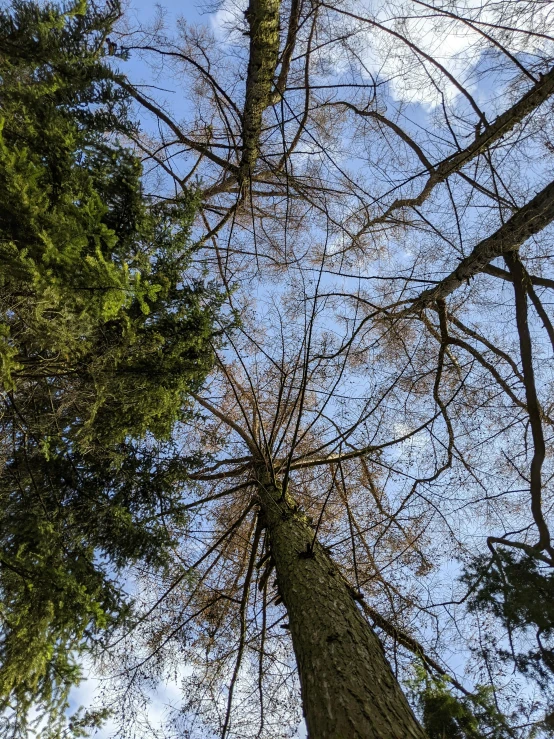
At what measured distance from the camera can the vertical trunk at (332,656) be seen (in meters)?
1.87

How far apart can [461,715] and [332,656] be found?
81 cm

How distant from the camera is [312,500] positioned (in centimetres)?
520

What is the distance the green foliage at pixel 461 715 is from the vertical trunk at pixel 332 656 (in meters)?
0.40

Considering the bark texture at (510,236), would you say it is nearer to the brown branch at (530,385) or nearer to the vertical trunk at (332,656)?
the brown branch at (530,385)

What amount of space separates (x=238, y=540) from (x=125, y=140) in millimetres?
5715

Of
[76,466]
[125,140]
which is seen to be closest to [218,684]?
[76,466]

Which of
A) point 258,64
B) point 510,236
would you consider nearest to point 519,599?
point 510,236

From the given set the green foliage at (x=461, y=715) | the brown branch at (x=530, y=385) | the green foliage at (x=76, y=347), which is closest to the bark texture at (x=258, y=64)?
the green foliage at (x=76, y=347)

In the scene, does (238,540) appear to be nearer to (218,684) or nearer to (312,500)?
(312,500)

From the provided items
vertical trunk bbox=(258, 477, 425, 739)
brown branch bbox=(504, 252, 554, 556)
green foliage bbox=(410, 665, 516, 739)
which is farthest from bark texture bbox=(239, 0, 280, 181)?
green foliage bbox=(410, 665, 516, 739)

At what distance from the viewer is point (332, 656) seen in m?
2.26

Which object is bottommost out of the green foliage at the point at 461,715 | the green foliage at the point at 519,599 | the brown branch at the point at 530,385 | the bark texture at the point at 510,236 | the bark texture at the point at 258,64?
the green foliage at the point at 461,715

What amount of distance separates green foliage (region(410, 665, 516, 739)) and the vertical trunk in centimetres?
40

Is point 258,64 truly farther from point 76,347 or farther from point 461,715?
point 461,715
